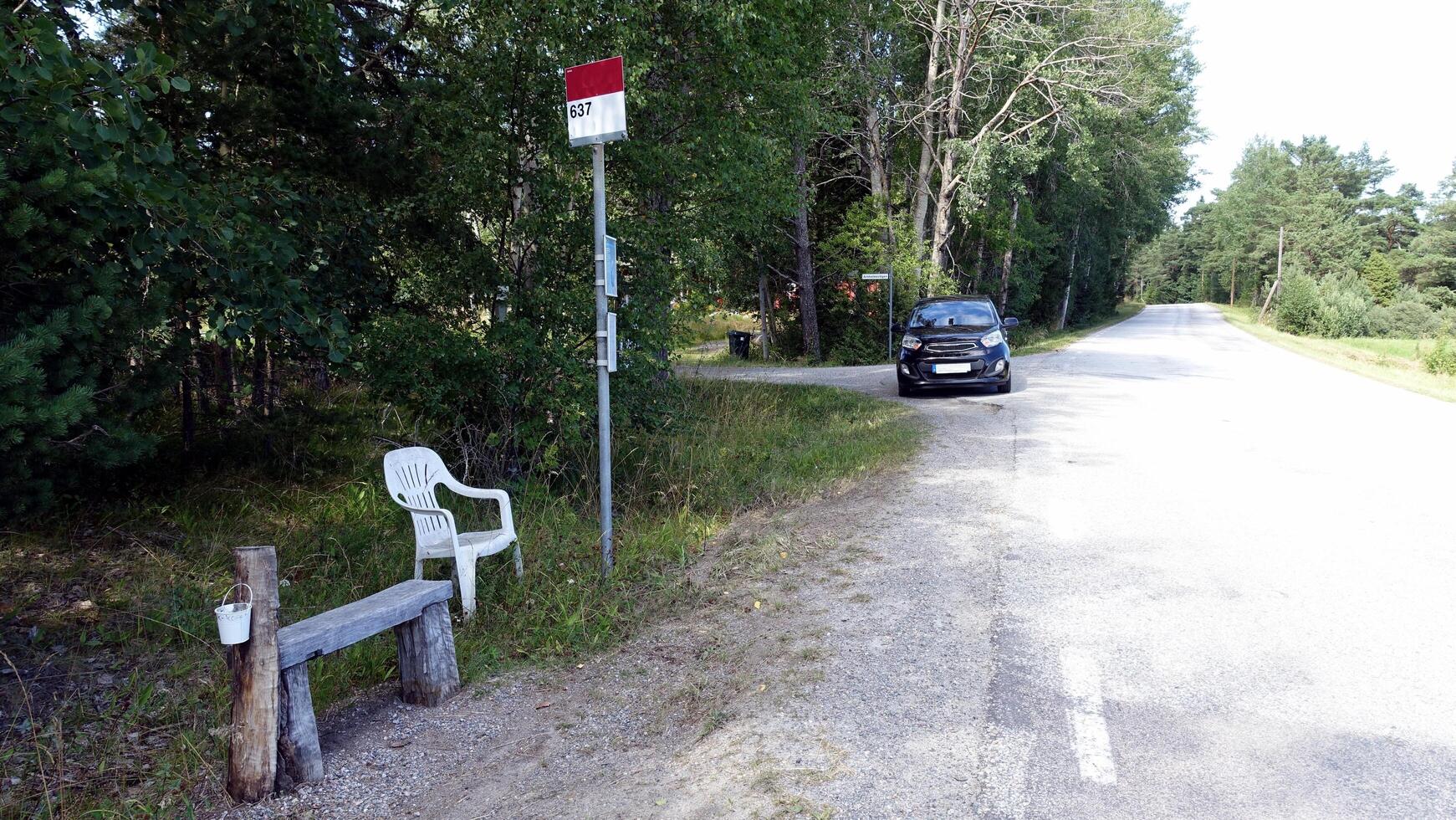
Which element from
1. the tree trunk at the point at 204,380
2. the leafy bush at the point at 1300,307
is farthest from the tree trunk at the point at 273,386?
the leafy bush at the point at 1300,307

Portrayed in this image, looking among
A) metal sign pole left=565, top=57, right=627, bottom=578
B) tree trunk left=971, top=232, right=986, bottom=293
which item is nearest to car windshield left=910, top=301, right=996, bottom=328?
metal sign pole left=565, top=57, right=627, bottom=578

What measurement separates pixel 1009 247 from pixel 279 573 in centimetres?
2519

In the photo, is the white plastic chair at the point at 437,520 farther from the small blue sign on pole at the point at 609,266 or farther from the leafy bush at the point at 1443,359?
the leafy bush at the point at 1443,359

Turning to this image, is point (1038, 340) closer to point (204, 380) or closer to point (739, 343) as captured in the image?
point (739, 343)

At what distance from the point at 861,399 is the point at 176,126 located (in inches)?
388

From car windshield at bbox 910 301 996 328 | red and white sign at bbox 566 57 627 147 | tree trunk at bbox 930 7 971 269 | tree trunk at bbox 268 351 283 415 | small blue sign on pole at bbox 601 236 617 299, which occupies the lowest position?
tree trunk at bbox 268 351 283 415

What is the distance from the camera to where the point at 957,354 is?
14164 mm

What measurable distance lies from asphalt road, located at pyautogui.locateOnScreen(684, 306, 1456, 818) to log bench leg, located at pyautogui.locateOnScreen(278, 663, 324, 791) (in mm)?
1950

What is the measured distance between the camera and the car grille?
46.4ft

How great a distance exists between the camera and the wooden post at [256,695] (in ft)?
10.7

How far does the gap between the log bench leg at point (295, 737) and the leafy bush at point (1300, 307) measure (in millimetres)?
57001

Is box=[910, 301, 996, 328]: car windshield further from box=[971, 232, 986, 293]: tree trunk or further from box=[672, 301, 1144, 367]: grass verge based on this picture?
box=[971, 232, 986, 293]: tree trunk

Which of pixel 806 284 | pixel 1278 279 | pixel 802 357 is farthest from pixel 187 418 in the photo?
pixel 1278 279

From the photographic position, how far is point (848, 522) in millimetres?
6758
